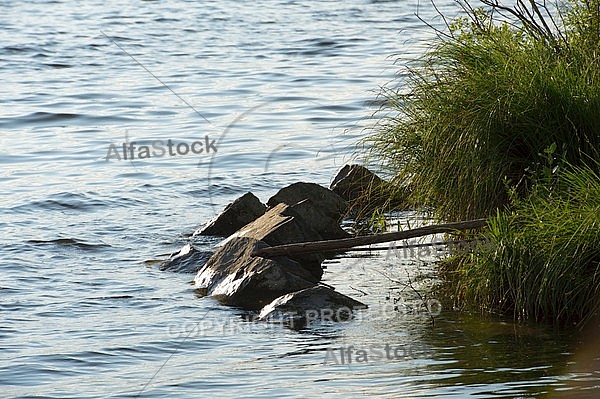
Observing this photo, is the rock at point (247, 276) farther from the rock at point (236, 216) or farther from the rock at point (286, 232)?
the rock at point (236, 216)

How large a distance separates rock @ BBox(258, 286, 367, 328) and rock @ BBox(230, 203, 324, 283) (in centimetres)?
68

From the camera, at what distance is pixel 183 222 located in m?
9.51

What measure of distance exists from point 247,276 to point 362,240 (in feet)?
2.75

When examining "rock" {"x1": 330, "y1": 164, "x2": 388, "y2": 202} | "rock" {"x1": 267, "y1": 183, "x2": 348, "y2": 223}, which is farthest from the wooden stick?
"rock" {"x1": 330, "y1": 164, "x2": 388, "y2": 202}

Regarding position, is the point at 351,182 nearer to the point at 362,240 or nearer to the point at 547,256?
the point at 362,240

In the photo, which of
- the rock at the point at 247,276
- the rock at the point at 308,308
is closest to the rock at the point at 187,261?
the rock at the point at 247,276

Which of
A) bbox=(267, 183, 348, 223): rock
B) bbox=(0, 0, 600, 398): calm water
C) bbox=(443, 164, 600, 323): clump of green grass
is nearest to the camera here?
bbox=(0, 0, 600, 398): calm water

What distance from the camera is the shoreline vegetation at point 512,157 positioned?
19.8 ft

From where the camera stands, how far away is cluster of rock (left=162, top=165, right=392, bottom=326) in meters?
6.59

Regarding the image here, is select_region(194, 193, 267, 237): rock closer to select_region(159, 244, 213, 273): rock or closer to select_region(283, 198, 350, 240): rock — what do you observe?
select_region(283, 198, 350, 240): rock

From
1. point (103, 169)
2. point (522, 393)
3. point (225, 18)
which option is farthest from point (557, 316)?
point (225, 18)

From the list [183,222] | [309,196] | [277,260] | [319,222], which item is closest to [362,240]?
[277,260]

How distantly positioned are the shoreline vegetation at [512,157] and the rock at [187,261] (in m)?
1.48

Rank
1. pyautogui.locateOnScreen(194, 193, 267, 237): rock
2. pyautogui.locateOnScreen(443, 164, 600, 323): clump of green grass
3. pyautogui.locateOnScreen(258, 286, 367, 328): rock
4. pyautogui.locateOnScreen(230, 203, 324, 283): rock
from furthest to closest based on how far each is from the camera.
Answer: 1. pyautogui.locateOnScreen(194, 193, 267, 237): rock
2. pyautogui.locateOnScreen(230, 203, 324, 283): rock
3. pyautogui.locateOnScreen(258, 286, 367, 328): rock
4. pyautogui.locateOnScreen(443, 164, 600, 323): clump of green grass
